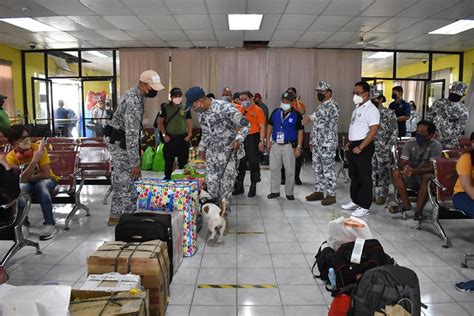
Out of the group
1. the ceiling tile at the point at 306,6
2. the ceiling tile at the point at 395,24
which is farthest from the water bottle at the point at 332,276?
the ceiling tile at the point at 395,24

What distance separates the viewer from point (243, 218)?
16.1 ft

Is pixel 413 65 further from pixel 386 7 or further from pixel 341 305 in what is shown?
pixel 341 305

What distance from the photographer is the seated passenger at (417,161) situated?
15.3 feet

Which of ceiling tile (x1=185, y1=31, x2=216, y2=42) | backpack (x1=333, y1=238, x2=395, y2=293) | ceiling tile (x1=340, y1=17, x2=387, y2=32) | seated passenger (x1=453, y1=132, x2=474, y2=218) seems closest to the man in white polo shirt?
seated passenger (x1=453, y1=132, x2=474, y2=218)

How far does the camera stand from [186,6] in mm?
6320

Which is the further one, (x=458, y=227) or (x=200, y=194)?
(x=458, y=227)

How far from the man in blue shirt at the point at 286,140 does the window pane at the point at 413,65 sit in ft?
24.7

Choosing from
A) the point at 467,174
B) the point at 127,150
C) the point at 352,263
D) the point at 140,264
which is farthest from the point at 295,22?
the point at 140,264

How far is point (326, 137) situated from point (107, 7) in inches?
157

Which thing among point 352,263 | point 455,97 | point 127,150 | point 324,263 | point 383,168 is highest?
point 455,97

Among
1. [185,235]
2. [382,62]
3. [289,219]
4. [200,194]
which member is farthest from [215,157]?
[382,62]

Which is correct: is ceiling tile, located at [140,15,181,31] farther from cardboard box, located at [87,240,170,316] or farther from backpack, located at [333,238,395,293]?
backpack, located at [333,238,395,293]

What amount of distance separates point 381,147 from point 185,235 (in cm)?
333

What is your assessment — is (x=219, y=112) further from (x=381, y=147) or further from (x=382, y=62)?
(x=382, y=62)
